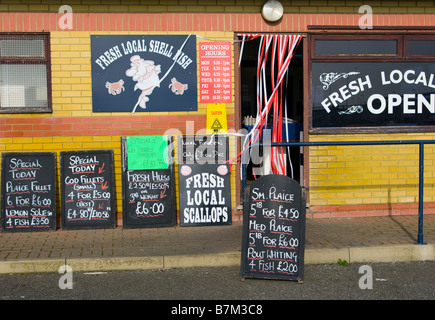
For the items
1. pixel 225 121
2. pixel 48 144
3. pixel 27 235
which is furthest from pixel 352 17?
pixel 27 235

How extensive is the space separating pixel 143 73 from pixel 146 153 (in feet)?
3.81

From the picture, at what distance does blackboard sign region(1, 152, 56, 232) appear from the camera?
7387mm

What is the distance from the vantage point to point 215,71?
788cm

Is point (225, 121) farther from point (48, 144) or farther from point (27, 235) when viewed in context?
point (27, 235)

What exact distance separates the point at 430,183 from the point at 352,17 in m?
2.82

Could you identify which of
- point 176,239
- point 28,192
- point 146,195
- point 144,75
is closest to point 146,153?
point 146,195

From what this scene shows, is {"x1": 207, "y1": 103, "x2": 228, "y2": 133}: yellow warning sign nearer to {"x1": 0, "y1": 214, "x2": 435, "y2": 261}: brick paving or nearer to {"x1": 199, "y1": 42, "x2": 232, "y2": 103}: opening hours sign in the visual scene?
{"x1": 199, "y1": 42, "x2": 232, "y2": 103}: opening hours sign

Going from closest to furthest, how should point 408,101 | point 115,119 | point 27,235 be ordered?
point 27,235 < point 115,119 < point 408,101

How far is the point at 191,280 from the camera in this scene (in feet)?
18.6

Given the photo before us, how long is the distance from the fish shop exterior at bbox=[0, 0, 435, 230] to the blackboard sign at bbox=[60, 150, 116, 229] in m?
0.24

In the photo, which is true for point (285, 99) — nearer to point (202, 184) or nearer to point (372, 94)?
point (372, 94)

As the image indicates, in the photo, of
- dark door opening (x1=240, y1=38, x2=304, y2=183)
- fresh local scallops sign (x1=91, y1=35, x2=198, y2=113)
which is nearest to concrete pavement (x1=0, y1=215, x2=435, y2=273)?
dark door opening (x1=240, y1=38, x2=304, y2=183)

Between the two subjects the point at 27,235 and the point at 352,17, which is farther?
the point at 352,17

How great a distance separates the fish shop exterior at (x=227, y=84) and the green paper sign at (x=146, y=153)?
8.5 inches
